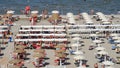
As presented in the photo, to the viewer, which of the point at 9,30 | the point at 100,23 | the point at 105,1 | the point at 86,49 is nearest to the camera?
the point at 86,49

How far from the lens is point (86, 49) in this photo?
32219 mm

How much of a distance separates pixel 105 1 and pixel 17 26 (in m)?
24.7

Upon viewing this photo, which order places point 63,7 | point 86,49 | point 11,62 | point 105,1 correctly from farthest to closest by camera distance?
1. point 105,1
2. point 63,7
3. point 86,49
4. point 11,62

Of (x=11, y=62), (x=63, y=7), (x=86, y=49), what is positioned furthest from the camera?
(x=63, y=7)

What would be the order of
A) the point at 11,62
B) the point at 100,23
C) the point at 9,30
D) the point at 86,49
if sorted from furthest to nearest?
1. the point at 100,23
2. the point at 9,30
3. the point at 86,49
4. the point at 11,62

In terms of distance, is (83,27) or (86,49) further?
(83,27)

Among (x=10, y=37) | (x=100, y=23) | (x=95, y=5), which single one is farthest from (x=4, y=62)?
(x=95, y=5)

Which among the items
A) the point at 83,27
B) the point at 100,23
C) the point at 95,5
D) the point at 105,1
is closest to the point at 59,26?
the point at 83,27

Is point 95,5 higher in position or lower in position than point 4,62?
higher

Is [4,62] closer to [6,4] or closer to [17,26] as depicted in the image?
[17,26]

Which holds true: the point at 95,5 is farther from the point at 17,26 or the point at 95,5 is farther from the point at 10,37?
the point at 10,37

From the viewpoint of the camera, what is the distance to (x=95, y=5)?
56.6m

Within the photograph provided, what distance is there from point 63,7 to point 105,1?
8793 mm

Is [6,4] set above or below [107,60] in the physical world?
above
